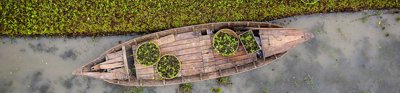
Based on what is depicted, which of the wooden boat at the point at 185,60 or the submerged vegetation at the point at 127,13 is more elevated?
the submerged vegetation at the point at 127,13

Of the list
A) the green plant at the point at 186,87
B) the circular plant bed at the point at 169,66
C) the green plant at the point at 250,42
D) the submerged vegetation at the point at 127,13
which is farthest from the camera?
the green plant at the point at 186,87

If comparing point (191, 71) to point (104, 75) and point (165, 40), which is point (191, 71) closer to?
point (165, 40)

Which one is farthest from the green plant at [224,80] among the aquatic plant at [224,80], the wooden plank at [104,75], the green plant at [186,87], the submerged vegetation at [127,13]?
the wooden plank at [104,75]

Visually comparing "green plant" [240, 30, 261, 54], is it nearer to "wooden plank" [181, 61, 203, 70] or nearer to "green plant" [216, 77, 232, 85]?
"wooden plank" [181, 61, 203, 70]

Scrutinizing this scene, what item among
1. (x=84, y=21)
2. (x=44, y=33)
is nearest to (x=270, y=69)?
(x=84, y=21)

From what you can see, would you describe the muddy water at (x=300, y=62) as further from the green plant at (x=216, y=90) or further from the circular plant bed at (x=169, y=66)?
the circular plant bed at (x=169, y=66)

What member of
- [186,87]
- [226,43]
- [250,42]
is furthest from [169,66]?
[250,42]

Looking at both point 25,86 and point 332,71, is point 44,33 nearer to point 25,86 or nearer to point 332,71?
point 25,86
